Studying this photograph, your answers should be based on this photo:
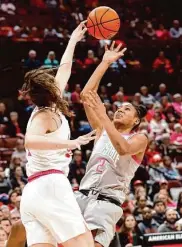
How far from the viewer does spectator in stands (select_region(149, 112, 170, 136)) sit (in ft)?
49.5

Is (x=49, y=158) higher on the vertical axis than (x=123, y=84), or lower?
higher

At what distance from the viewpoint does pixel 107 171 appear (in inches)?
219

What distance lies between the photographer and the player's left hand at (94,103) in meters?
5.23

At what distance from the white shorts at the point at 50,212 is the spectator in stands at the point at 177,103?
12.4 m

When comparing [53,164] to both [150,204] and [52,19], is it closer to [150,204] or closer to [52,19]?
[150,204]

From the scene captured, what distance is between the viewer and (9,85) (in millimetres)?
15555

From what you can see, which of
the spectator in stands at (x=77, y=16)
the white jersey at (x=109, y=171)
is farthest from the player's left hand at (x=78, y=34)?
the spectator in stands at (x=77, y=16)

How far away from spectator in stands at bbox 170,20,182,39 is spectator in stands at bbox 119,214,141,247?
1166 cm

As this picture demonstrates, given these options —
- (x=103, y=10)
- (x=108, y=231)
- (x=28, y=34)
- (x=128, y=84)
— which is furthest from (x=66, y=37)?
(x=108, y=231)

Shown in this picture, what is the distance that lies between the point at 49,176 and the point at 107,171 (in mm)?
1208

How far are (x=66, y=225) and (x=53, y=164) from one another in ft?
1.54

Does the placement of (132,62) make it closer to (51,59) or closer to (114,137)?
(51,59)

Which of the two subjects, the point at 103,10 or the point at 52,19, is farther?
the point at 52,19

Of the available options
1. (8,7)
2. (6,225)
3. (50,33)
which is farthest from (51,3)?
(6,225)
